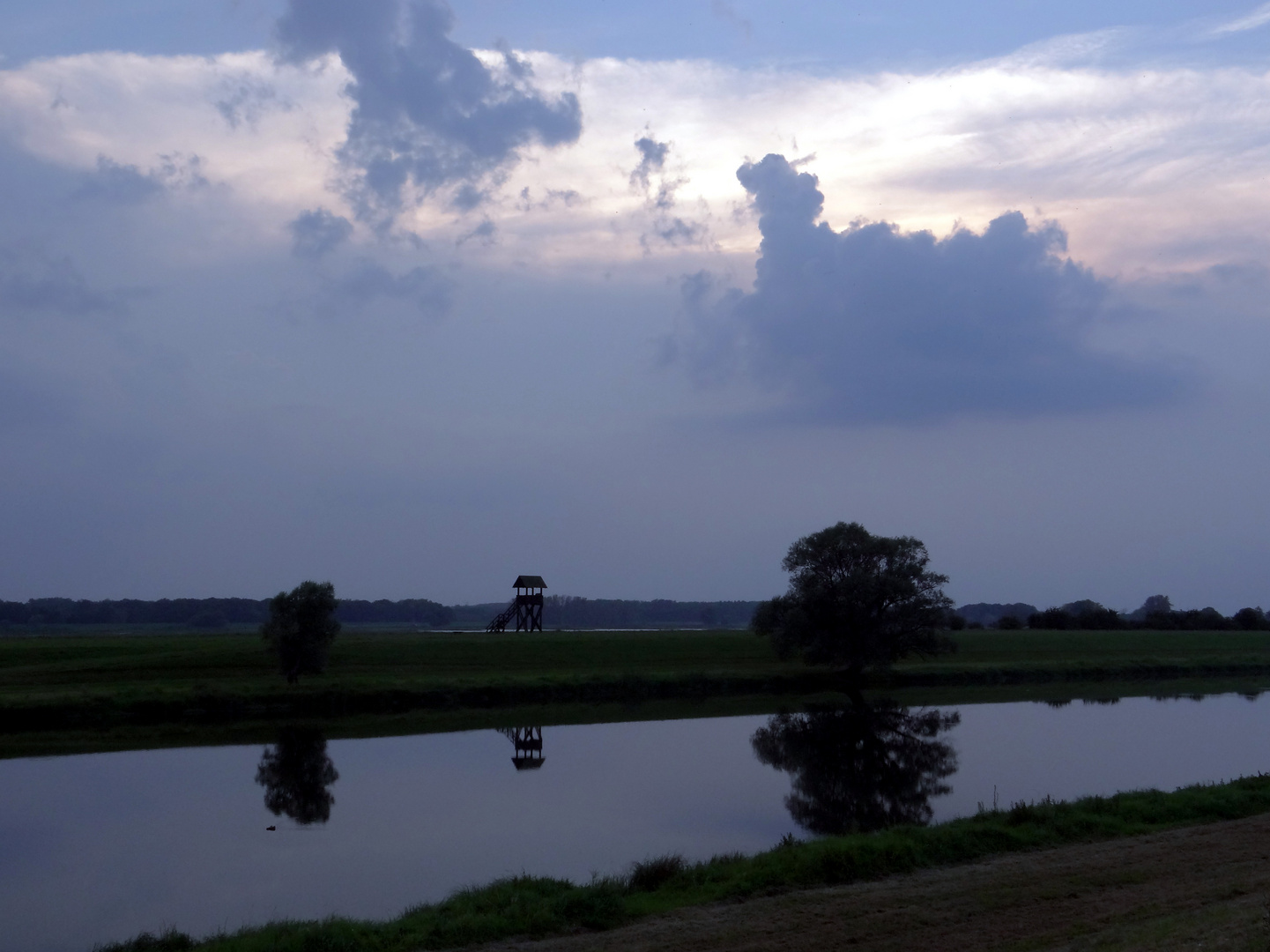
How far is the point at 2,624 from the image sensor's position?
4582 inches

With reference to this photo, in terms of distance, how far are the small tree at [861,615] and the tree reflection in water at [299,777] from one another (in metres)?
26.2

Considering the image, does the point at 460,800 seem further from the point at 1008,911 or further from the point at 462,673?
the point at 462,673

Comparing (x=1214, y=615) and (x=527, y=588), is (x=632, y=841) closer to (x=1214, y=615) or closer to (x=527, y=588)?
(x=527, y=588)

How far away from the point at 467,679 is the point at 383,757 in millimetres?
14835

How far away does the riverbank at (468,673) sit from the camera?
37.4 m

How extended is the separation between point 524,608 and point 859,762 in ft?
140

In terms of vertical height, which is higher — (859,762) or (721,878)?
(721,878)

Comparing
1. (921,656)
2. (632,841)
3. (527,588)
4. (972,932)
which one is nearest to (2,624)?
(527,588)

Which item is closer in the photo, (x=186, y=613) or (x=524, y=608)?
(x=524, y=608)

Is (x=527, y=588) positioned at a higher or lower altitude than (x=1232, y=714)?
higher

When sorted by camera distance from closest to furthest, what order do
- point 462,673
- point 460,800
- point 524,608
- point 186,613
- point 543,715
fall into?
point 460,800, point 543,715, point 462,673, point 524,608, point 186,613

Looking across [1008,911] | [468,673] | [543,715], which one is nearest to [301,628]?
Result: [468,673]

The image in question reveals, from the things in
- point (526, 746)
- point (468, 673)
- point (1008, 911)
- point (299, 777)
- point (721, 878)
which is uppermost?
point (468, 673)

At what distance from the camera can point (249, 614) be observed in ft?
433
